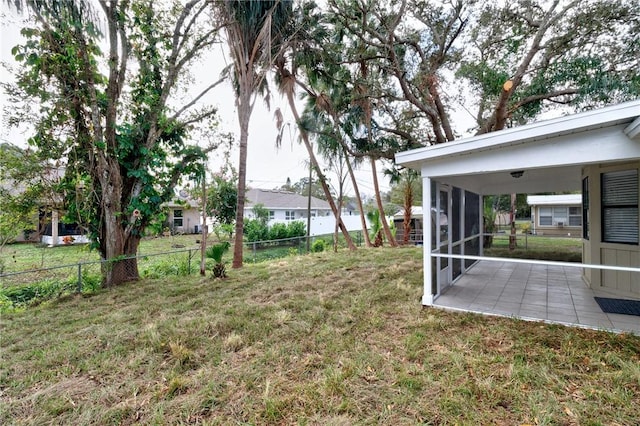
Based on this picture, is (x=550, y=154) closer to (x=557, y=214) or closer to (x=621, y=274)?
(x=621, y=274)

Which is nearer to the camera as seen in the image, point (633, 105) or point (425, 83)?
point (633, 105)

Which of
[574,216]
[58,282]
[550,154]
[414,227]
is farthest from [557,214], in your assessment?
[58,282]

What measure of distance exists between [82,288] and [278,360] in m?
5.78

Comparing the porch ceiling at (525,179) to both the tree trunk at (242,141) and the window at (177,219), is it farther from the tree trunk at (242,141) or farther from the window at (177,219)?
the window at (177,219)

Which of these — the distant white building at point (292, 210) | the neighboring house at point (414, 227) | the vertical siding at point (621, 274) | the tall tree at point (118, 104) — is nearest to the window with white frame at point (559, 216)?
the neighboring house at point (414, 227)

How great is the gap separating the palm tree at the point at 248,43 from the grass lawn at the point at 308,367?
417 centimetres

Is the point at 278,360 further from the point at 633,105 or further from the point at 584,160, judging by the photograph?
the point at 633,105

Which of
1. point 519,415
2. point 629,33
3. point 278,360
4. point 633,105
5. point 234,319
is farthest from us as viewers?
point 629,33

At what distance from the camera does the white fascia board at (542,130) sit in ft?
9.30

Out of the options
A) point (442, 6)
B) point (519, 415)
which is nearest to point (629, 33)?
point (442, 6)

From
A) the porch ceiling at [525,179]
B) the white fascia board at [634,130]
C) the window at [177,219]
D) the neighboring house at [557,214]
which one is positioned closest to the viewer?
the white fascia board at [634,130]

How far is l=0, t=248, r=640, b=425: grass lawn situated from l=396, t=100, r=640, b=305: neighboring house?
3.35ft

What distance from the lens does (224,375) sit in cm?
277

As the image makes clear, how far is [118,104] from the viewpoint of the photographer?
624 cm
